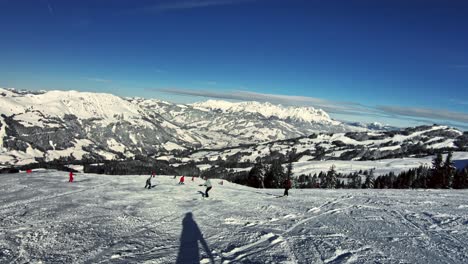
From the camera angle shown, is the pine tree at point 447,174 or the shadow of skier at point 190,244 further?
the pine tree at point 447,174

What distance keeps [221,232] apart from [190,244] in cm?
255

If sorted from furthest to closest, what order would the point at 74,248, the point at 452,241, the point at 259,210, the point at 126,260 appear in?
the point at 259,210
the point at 452,241
the point at 74,248
the point at 126,260

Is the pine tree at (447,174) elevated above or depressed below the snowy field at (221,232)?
below

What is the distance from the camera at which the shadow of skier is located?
432 inches

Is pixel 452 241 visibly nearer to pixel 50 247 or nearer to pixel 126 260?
pixel 126 260

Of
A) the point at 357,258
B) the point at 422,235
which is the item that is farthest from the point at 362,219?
→ the point at 357,258

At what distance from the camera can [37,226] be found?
14.9m

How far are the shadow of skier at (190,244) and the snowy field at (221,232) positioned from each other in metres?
0.04

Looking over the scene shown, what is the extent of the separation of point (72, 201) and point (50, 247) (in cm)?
1159

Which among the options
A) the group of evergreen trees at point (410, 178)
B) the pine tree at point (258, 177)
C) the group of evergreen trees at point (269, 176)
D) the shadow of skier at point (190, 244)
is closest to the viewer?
the shadow of skier at point (190, 244)

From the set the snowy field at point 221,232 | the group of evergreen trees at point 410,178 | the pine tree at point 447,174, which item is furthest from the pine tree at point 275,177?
the snowy field at point 221,232

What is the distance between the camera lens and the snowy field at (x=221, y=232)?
11.4 m

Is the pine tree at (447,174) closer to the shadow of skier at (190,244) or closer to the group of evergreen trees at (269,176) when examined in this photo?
the group of evergreen trees at (269,176)

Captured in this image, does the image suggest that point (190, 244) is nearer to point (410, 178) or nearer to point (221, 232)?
point (221, 232)
